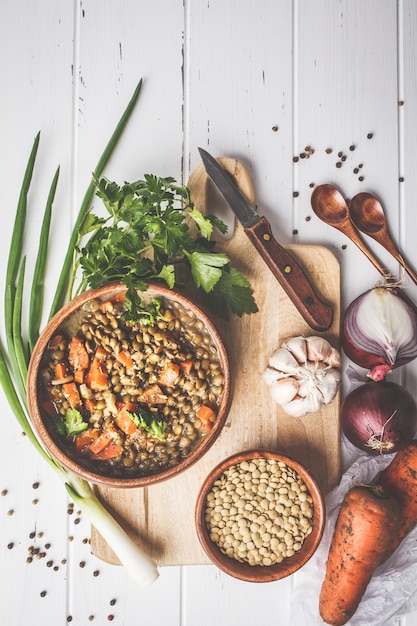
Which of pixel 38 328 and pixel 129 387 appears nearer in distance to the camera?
pixel 129 387

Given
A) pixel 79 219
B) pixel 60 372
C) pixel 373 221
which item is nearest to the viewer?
pixel 60 372

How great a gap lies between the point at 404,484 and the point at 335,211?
100cm

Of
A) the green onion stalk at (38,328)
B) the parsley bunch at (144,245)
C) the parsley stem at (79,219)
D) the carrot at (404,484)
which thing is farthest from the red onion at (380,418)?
the parsley stem at (79,219)

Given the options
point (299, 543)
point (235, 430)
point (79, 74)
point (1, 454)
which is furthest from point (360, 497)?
point (79, 74)

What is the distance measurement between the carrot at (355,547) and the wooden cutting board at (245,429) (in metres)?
0.16

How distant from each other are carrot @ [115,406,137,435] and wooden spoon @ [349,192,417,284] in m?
1.07

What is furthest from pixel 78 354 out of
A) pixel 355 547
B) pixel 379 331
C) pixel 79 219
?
pixel 355 547

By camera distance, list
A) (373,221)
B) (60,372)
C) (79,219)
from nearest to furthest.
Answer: (60,372) → (79,219) → (373,221)

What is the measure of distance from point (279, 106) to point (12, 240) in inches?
43.1

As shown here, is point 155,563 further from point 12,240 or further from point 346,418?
point 12,240

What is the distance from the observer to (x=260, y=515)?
1909 millimetres

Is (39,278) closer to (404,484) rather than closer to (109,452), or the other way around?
(109,452)

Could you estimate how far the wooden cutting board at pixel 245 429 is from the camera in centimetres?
200

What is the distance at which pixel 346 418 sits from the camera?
6.44 feet
